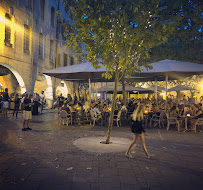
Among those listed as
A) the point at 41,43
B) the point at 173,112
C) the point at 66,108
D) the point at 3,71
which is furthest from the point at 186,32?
the point at 3,71

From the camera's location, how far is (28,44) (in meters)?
19.5

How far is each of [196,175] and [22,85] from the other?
55.1 feet

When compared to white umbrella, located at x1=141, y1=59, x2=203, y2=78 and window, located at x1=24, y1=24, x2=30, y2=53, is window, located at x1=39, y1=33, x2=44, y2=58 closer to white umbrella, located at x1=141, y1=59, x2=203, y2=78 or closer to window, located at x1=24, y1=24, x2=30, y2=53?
window, located at x1=24, y1=24, x2=30, y2=53

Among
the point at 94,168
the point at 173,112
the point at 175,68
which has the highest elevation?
the point at 175,68

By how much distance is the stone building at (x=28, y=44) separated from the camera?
16.6 m

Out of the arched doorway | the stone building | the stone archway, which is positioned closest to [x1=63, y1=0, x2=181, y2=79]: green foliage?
the stone building

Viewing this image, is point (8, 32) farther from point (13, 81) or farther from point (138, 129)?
point (138, 129)

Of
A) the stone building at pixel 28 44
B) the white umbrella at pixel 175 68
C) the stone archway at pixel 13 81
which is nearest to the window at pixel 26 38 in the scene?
the stone building at pixel 28 44

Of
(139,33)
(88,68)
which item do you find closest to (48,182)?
(139,33)

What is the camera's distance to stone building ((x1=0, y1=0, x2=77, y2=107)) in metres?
16.6

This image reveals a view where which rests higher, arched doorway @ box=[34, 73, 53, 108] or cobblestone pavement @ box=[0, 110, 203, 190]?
arched doorway @ box=[34, 73, 53, 108]

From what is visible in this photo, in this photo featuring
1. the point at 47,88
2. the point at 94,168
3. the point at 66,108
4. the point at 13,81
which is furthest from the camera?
the point at 47,88

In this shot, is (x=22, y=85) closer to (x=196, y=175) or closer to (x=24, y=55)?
(x=24, y=55)

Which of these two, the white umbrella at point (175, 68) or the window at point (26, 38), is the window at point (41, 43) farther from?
the white umbrella at point (175, 68)
